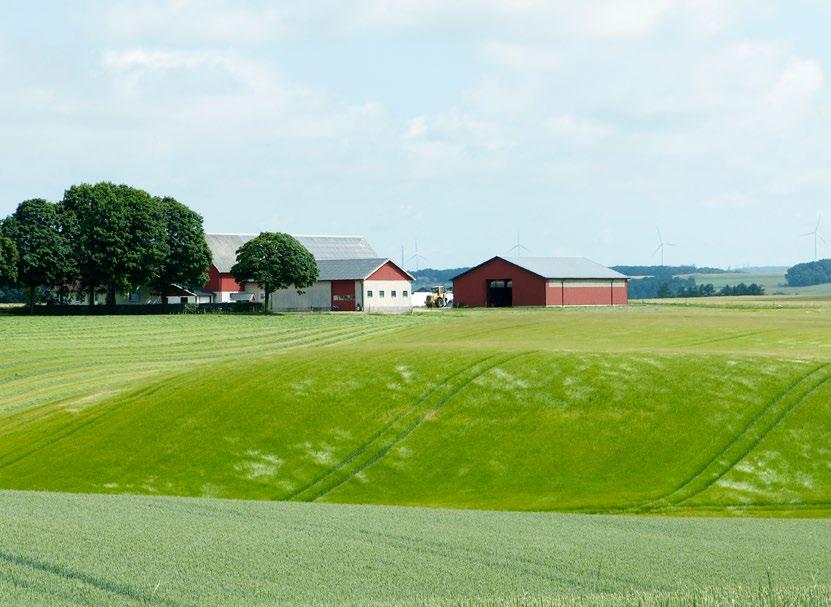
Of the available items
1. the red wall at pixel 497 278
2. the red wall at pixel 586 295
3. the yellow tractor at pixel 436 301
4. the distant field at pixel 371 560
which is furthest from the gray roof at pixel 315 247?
the distant field at pixel 371 560

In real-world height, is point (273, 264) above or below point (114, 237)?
below

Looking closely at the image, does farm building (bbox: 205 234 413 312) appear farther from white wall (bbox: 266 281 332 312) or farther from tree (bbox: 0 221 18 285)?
tree (bbox: 0 221 18 285)

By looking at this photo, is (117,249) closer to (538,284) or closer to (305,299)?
(305,299)

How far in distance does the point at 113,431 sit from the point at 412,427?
42.1 feet

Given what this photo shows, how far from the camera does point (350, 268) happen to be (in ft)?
468

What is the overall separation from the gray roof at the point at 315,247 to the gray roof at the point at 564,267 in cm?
2886

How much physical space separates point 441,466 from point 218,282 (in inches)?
4486

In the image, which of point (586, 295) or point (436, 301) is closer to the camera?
point (586, 295)

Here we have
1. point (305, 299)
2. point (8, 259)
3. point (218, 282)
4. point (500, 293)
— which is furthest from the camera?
point (218, 282)

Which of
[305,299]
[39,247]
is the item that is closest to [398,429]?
[39,247]

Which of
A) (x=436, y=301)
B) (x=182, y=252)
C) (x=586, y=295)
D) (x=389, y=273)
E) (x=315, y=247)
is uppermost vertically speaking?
(x=315, y=247)

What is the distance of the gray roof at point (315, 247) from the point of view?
499 feet

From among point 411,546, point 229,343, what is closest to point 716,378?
point 411,546

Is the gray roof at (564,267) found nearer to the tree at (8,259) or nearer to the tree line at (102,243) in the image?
the tree line at (102,243)
